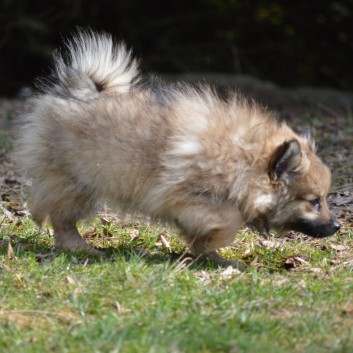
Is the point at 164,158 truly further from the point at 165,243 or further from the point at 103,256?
the point at 165,243

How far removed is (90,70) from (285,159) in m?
1.52

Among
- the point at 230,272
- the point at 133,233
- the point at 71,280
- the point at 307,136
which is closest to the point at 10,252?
the point at 71,280

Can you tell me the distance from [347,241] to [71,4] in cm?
931

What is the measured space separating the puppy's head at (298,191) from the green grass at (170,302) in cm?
26

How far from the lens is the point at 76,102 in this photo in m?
5.44

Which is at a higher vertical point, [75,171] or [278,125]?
[278,125]

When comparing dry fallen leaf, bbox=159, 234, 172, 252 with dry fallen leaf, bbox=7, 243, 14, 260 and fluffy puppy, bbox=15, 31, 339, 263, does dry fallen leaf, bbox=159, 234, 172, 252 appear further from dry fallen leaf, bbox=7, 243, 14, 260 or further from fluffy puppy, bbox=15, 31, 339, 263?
dry fallen leaf, bbox=7, 243, 14, 260

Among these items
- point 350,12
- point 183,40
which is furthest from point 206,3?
point 350,12

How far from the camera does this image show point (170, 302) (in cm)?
422

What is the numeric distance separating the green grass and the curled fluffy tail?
110 cm

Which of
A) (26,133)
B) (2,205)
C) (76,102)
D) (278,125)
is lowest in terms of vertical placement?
(2,205)

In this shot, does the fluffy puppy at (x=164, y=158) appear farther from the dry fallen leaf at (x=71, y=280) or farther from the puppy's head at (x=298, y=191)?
the dry fallen leaf at (x=71, y=280)

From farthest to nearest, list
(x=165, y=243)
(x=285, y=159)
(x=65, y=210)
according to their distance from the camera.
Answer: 1. (x=165, y=243)
2. (x=65, y=210)
3. (x=285, y=159)

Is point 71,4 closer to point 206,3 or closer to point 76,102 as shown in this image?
point 206,3
